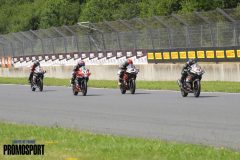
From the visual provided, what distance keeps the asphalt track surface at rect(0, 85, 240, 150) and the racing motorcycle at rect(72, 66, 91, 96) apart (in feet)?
5.53

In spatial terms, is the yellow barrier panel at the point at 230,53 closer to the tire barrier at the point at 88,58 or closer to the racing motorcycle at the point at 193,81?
the tire barrier at the point at 88,58

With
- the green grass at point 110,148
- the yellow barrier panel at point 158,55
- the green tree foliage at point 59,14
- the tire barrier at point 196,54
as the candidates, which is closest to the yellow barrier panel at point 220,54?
the tire barrier at point 196,54

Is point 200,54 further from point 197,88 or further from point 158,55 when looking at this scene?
point 197,88

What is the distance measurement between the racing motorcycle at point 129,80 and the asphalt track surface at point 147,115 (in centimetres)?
138

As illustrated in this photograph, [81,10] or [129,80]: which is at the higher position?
[81,10]

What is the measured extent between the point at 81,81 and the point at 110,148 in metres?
16.5

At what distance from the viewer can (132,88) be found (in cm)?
2683

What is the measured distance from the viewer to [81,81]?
2734cm

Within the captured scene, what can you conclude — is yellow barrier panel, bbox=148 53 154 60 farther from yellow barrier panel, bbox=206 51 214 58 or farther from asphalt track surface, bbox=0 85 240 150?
asphalt track surface, bbox=0 85 240 150

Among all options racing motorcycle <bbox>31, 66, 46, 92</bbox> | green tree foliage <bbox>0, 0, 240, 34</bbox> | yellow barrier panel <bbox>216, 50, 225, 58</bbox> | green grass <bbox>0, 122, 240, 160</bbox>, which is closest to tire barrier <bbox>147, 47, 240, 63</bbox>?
yellow barrier panel <bbox>216, 50, 225, 58</bbox>

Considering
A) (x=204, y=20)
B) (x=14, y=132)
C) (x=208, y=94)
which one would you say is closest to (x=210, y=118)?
(x=14, y=132)

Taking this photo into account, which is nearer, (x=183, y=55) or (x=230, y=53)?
(x=230, y=53)

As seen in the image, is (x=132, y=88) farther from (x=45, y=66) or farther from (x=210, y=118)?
(x=45, y=66)

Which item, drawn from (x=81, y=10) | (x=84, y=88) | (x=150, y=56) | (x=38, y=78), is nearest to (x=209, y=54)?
(x=150, y=56)
